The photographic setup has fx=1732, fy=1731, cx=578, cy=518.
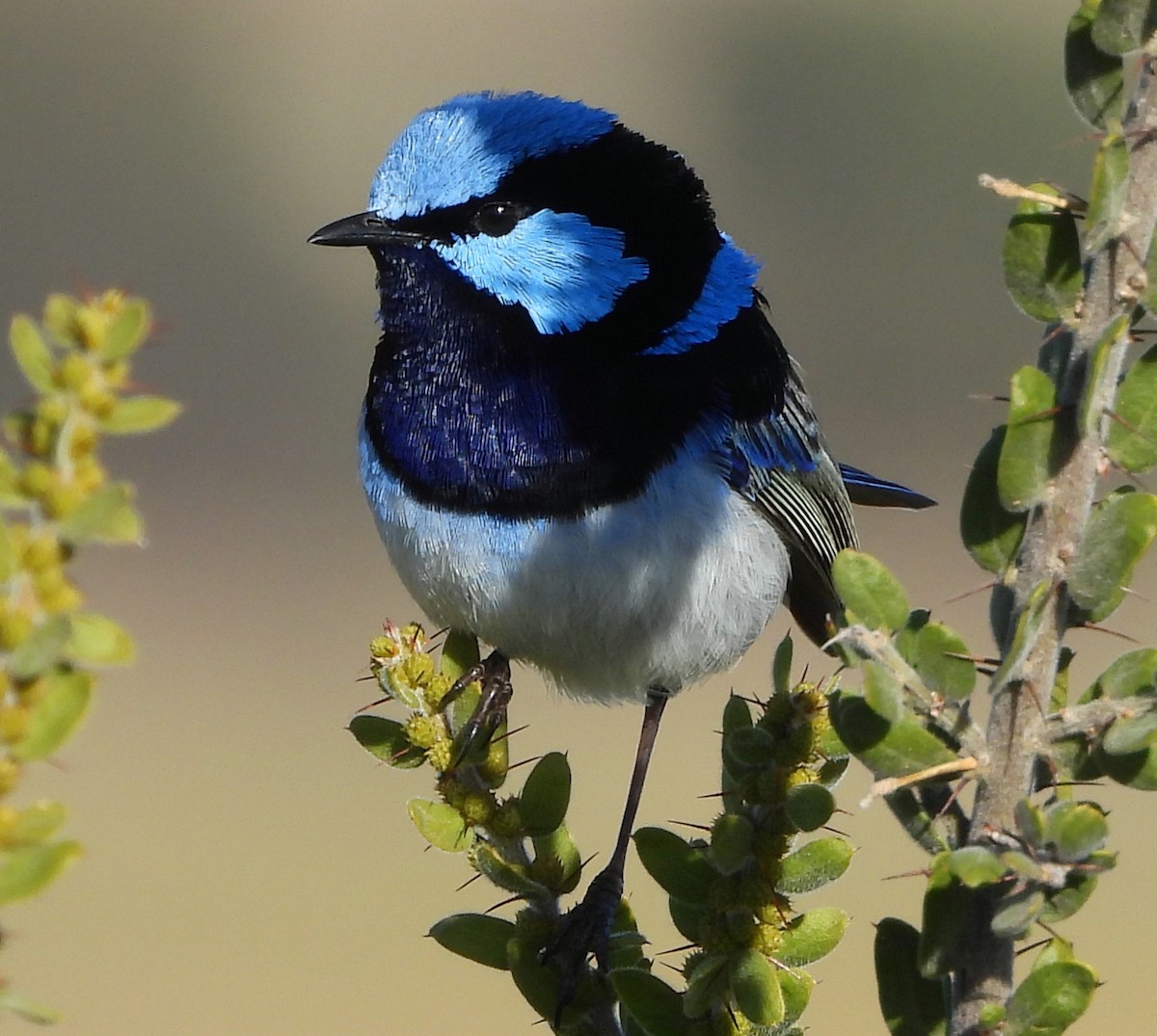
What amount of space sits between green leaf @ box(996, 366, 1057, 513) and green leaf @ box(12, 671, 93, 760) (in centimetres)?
A: 85

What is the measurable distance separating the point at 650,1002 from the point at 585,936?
27.6 inches

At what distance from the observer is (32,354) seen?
916 mm

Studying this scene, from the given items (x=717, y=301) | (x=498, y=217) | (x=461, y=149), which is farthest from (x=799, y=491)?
(x=461, y=149)

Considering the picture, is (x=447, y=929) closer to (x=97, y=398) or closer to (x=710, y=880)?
(x=710, y=880)

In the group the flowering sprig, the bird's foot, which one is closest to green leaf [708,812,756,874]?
the bird's foot

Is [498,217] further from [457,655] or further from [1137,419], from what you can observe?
[1137,419]

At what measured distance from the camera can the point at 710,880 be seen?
180cm

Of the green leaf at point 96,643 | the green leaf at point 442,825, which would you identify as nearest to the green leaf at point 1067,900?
the green leaf at point 442,825

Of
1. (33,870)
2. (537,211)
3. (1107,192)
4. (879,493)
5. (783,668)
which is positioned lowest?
(33,870)

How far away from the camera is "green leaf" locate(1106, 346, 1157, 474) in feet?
4.89

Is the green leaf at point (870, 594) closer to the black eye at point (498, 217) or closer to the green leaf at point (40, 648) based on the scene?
the green leaf at point (40, 648)

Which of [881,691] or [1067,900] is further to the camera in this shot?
[1067,900]

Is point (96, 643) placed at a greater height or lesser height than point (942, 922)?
lesser

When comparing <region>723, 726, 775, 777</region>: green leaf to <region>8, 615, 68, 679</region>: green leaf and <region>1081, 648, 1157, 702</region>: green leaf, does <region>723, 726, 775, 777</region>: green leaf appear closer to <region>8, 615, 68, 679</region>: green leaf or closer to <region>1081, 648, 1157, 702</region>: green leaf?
<region>1081, 648, 1157, 702</region>: green leaf
